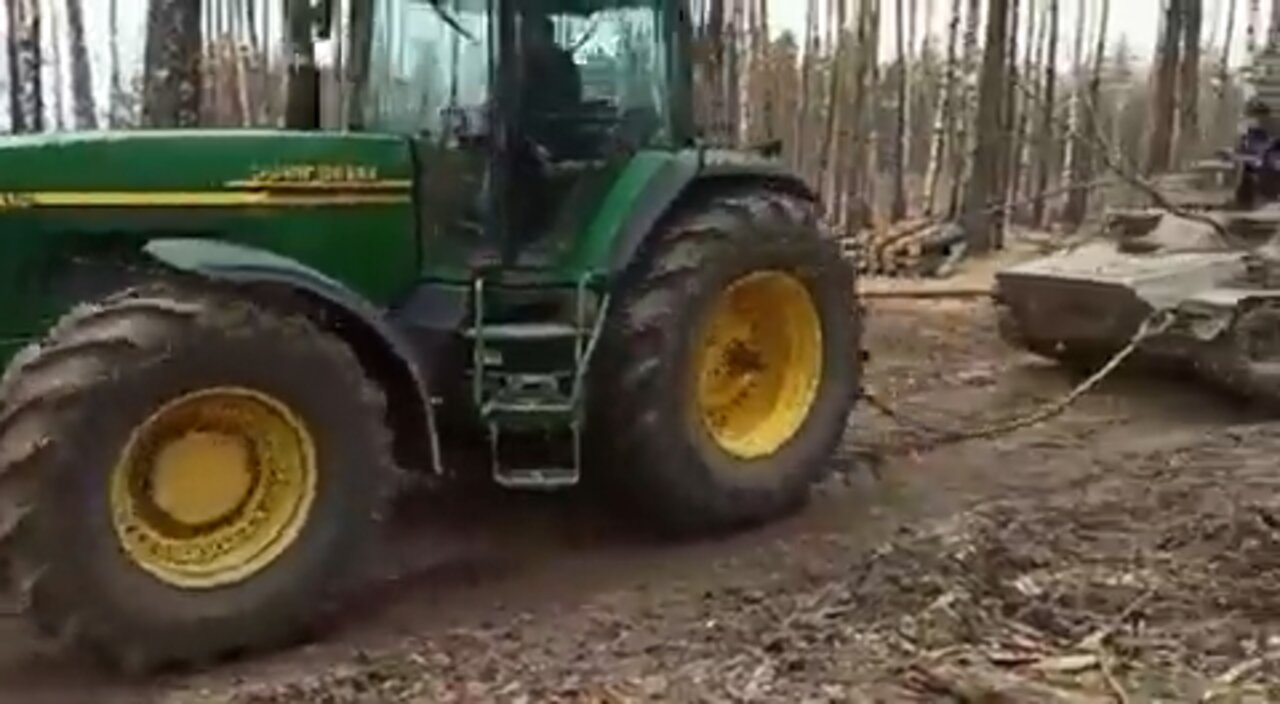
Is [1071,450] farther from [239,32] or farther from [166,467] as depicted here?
[239,32]

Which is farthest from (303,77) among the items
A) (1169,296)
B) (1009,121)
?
(1009,121)

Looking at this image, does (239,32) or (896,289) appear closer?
(896,289)

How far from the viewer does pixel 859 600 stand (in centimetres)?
505

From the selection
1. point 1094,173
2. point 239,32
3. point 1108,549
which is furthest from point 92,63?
point 1108,549

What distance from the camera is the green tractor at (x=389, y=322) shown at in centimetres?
463

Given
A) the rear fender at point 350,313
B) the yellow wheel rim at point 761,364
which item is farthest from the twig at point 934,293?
the rear fender at point 350,313

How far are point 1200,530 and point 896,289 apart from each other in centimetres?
711

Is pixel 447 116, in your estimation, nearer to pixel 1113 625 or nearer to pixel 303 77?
pixel 303 77

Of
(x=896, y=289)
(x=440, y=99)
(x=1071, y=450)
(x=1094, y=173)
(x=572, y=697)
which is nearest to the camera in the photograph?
(x=572, y=697)

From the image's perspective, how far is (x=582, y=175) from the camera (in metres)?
5.98

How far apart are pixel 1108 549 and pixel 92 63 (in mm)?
19211

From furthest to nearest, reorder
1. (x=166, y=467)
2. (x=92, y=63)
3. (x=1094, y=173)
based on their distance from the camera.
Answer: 1. (x=92, y=63)
2. (x=1094, y=173)
3. (x=166, y=467)

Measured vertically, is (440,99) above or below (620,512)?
above

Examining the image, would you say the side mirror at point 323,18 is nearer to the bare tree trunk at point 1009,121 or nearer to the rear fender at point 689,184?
the rear fender at point 689,184
